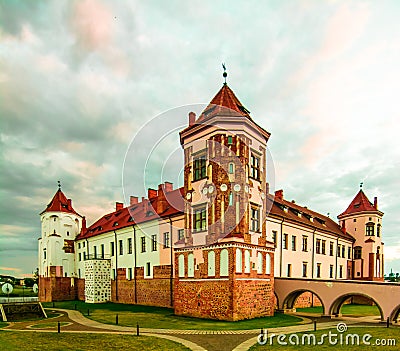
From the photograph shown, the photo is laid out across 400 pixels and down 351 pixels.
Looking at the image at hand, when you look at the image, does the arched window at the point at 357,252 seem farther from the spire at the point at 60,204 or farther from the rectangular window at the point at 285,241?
the spire at the point at 60,204

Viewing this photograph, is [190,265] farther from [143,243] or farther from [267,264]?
[143,243]

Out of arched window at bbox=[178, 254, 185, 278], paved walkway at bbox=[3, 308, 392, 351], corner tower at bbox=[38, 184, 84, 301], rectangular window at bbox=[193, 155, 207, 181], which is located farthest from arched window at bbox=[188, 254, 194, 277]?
corner tower at bbox=[38, 184, 84, 301]

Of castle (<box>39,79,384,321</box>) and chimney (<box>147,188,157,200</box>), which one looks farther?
chimney (<box>147,188,157,200</box>)

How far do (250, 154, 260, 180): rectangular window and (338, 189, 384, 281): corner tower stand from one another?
29699mm

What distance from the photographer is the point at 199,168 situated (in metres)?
25.5

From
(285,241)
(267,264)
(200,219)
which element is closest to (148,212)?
(200,219)

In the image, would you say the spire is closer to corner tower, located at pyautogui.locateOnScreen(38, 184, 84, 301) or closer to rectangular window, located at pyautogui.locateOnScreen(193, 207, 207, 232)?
corner tower, located at pyautogui.locateOnScreen(38, 184, 84, 301)

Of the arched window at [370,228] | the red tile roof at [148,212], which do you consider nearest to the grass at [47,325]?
the red tile roof at [148,212]

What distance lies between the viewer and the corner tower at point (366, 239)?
156 ft

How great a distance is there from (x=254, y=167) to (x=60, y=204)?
37697 mm

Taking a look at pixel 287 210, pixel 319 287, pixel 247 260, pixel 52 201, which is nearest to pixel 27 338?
pixel 247 260

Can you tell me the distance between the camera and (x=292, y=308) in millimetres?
28094

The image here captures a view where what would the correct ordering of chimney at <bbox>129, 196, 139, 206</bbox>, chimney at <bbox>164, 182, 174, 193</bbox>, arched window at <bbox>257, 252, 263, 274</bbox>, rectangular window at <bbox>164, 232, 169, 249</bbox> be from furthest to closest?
1. chimney at <bbox>129, 196, 139, 206</bbox>
2. chimney at <bbox>164, 182, 174, 193</bbox>
3. rectangular window at <bbox>164, 232, 169, 249</bbox>
4. arched window at <bbox>257, 252, 263, 274</bbox>

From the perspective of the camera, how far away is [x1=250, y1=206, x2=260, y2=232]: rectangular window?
24.1 m
